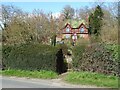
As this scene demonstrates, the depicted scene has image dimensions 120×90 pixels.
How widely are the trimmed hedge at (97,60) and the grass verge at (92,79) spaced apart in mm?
452

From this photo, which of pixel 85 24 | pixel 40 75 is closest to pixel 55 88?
pixel 40 75

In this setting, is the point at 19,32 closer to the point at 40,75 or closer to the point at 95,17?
the point at 40,75

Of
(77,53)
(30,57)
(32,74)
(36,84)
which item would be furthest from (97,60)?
(30,57)

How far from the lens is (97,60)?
1576 cm

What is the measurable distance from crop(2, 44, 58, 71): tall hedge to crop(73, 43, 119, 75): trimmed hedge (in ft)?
5.37

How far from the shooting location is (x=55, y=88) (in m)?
12.7

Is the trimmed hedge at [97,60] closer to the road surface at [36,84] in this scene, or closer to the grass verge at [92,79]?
the grass verge at [92,79]

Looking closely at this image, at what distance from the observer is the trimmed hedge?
15.2 m

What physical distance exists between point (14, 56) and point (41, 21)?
934 inches

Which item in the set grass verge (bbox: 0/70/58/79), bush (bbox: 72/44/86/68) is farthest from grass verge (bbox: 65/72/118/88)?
grass verge (bbox: 0/70/58/79)

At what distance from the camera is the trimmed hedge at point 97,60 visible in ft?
49.9

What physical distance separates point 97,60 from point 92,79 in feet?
5.40

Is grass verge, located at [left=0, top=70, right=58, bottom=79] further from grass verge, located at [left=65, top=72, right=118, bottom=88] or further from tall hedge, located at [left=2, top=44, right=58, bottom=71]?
grass verge, located at [left=65, top=72, right=118, bottom=88]

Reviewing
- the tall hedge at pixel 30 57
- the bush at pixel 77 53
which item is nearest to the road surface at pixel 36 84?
the tall hedge at pixel 30 57
